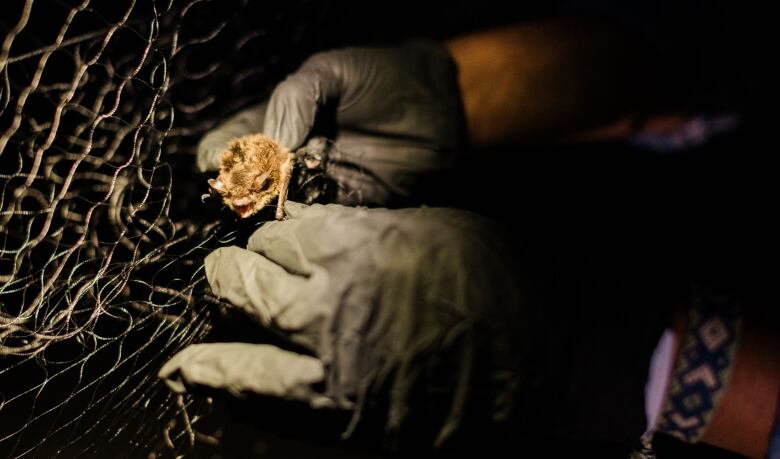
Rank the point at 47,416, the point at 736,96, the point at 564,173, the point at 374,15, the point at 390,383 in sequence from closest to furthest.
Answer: the point at 390,383
the point at 736,96
the point at 47,416
the point at 564,173
the point at 374,15

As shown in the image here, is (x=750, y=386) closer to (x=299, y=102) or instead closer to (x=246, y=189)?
(x=246, y=189)

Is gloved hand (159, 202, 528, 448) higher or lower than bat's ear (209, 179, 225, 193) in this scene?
lower

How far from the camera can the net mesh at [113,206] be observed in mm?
1039

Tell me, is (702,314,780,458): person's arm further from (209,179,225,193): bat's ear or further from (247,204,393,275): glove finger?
(209,179,225,193): bat's ear

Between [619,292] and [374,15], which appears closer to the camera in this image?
[619,292]

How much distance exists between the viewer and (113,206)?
1113 millimetres

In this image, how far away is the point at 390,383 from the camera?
637 millimetres

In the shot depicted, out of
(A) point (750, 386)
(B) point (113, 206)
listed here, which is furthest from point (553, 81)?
(B) point (113, 206)

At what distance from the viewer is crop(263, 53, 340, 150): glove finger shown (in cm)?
105

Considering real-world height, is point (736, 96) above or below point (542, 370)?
above

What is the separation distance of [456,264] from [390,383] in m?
0.20

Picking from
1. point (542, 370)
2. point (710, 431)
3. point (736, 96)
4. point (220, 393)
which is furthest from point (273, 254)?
point (736, 96)

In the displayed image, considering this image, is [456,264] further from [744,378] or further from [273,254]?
[744,378]

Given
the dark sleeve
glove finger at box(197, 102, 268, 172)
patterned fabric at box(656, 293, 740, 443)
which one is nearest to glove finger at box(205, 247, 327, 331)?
glove finger at box(197, 102, 268, 172)
